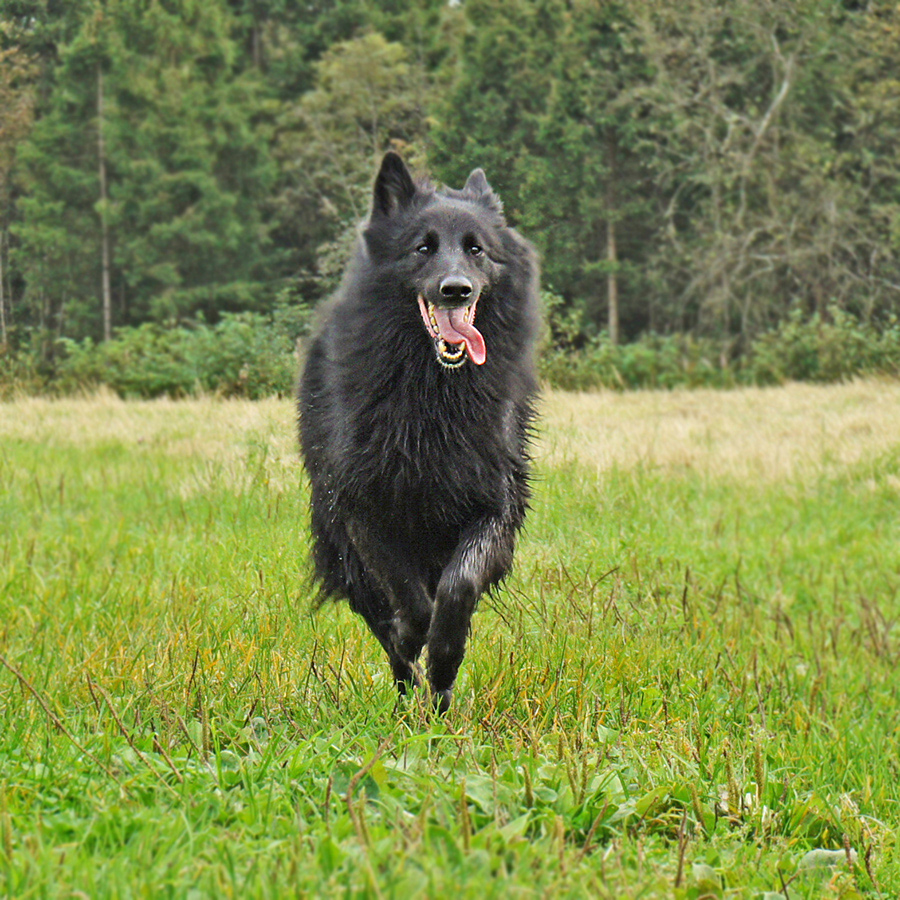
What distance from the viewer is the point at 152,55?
8.84 m

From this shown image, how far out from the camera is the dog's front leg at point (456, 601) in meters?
3.13

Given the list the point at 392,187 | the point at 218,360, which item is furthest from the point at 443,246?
the point at 218,360

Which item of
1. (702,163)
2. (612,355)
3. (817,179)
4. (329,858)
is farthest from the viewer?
(817,179)

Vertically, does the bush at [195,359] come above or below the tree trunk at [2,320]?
below

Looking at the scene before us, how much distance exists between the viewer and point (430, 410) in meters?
3.30

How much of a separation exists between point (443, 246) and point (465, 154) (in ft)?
4.74

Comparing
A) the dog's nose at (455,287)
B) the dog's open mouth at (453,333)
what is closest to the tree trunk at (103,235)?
the dog's open mouth at (453,333)

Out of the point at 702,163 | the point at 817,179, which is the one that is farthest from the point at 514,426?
the point at 817,179

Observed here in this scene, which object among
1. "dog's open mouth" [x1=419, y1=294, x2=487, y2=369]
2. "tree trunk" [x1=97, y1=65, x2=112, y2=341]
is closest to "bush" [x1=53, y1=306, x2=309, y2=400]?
"tree trunk" [x1=97, y1=65, x2=112, y2=341]

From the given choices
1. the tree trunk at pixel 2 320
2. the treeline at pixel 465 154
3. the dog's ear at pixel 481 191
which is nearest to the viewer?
the dog's ear at pixel 481 191

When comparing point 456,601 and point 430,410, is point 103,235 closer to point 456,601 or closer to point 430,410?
point 430,410

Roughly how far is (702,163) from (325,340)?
56.0 ft

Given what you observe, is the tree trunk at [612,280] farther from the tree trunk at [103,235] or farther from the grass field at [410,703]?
the tree trunk at [103,235]

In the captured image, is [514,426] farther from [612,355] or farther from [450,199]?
[612,355]
